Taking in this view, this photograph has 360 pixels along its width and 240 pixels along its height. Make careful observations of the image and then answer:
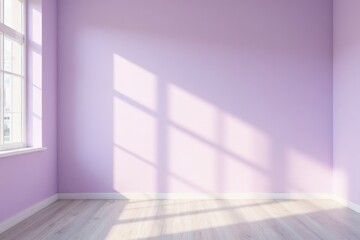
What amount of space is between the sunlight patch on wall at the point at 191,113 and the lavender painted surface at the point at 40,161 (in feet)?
4.79

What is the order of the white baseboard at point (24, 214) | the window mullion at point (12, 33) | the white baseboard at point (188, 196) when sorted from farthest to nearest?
1. the white baseboard at point (188, 196)
2. the window mullion at point (12, 33)
3. the white baseboard at point (24, 214)

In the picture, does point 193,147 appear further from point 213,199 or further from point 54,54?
point 54,54

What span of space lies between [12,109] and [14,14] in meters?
1.05

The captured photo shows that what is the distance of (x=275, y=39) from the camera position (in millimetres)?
3543

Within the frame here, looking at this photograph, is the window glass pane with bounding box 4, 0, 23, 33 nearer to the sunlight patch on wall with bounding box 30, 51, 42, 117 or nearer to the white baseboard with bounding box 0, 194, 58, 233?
the sunlight patch on wall with bounding box 30, 51, 42, 117

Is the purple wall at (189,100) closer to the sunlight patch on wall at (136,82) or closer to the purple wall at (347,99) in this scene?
the sunlight patch on wall at (136,82)

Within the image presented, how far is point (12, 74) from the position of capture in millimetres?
2904

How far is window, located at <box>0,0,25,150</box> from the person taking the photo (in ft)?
9.01

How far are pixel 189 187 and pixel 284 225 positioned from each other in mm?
1273

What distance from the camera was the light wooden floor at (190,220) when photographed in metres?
2.38

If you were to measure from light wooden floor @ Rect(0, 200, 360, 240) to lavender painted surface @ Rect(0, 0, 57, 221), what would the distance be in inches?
8.7

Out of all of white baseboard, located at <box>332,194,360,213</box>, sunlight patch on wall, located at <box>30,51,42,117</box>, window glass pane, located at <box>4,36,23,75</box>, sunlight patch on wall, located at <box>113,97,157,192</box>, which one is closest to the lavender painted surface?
sunlight patch on wall, located at <box>30,51,42,117</box>

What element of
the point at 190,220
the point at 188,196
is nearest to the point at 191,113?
the point at 188,196

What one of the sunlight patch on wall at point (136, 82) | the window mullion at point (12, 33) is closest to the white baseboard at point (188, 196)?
the sunlight patch on wall at point (136, 82)
